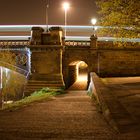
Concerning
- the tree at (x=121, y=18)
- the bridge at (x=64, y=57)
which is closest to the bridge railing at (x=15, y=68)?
the bridge at (x=64, y=57)

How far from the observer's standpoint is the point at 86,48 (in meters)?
31.6

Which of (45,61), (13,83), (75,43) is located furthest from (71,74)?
(13,83)

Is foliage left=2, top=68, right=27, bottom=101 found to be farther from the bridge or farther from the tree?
the tree

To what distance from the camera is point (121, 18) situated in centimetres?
1733

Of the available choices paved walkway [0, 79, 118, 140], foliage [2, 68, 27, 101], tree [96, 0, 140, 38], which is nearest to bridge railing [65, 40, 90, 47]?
foliage [2, 68, 27, 101]

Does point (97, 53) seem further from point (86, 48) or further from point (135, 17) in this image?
point (135, 17)

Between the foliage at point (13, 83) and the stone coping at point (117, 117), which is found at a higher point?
the stone coping at point (117, 117)

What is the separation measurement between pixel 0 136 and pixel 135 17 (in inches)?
439

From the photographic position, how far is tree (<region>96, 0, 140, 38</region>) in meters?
16.4

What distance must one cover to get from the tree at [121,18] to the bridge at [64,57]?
1109 centimetres

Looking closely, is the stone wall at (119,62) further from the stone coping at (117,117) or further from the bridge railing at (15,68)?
the stone coping at (117,117)

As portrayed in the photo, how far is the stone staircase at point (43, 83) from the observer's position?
28.8 m

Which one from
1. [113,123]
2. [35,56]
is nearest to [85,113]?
[113,123]

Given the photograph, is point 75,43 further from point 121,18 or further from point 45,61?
point 121,18
